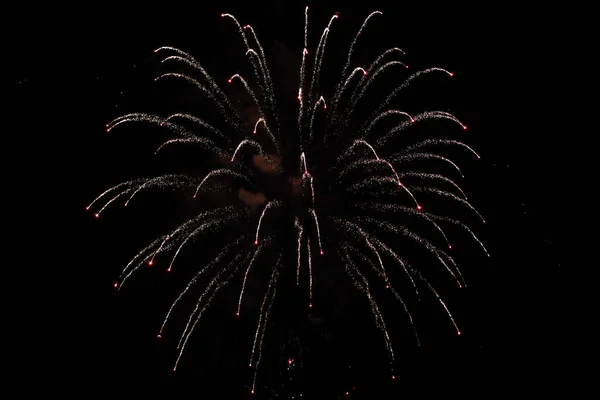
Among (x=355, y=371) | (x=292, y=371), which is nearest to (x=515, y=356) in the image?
(x=355, y=371)

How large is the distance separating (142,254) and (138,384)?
13.1ft

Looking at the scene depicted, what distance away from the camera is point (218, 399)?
701 inches

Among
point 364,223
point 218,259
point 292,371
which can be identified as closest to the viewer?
point 364,223

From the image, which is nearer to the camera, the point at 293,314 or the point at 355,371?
the point at 293,314

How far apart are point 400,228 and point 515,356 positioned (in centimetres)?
601

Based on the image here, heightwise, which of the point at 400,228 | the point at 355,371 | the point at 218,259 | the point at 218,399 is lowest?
the point at 218,399

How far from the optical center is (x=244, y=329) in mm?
17609

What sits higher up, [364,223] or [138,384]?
[364,223]

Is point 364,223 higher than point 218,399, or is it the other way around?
point 364,223

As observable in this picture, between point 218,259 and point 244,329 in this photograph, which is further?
point 244,329

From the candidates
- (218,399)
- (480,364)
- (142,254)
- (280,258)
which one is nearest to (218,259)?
(280,258)

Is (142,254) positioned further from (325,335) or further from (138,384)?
(325,335)

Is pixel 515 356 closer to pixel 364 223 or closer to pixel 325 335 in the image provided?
pixel 325 335

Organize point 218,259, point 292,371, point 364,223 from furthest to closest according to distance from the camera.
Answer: point 292,371, point 218,259, point 364,223
